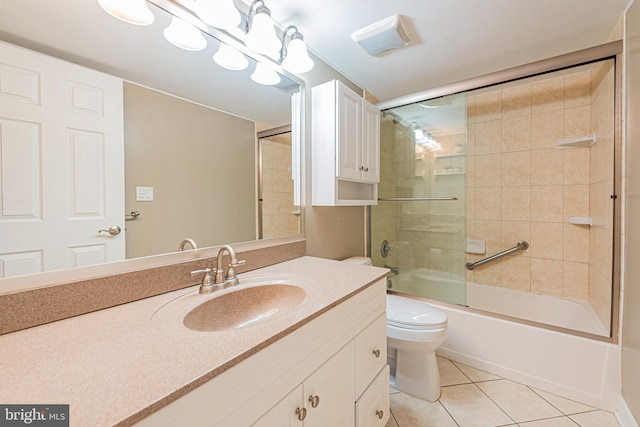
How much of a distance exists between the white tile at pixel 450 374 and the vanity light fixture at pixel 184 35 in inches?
88.4

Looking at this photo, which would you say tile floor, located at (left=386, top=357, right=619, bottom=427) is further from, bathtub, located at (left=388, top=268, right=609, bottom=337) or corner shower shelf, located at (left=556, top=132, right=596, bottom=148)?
corner shower shelf, located at (left=556, top=132, right=596, bottom=148)

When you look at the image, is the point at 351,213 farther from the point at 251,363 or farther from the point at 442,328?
the point at 251,363

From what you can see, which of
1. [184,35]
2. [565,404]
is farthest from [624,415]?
[184,35]

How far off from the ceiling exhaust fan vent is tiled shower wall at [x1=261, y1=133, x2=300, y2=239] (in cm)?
71

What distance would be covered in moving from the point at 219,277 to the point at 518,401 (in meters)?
1.77

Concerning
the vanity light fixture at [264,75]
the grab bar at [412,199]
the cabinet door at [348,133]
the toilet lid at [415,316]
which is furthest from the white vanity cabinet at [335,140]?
the toilet lid at [415,316]

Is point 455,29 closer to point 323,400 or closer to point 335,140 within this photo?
point 335,140

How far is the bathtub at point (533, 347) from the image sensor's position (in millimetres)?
1332

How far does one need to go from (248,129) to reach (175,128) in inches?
14.3

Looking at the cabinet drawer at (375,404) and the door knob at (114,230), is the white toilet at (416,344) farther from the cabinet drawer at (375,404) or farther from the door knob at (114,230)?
the door knob at (114,230)

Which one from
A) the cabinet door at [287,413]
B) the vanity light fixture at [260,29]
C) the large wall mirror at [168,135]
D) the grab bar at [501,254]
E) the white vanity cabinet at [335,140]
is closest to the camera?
the cabinet door at [287,413]

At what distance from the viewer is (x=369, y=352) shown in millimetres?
1041

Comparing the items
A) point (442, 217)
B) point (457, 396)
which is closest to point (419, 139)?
point (442, 217)

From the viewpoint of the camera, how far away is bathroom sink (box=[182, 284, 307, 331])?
2.74 feet
